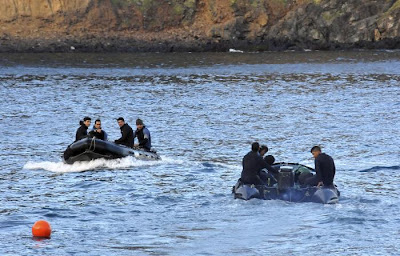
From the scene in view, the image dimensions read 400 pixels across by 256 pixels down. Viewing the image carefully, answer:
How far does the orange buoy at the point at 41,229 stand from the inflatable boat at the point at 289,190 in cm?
598

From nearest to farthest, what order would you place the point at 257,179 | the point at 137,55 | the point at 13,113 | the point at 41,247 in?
the point at 41,247
the point at 257,179
the point at 13,113
the point at 137,55

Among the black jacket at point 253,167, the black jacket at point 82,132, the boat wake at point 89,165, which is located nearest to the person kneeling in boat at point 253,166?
the black jacket at point 253,167

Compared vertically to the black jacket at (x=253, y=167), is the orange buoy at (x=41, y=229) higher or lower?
lower

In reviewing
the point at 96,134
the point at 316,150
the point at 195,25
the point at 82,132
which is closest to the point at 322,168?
the point at 316,150

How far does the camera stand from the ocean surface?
2202cm

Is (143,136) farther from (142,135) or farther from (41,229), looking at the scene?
(41,229)

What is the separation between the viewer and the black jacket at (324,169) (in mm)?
25016

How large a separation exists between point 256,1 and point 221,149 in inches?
3208

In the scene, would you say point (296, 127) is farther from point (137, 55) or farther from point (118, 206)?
point (137, 55)

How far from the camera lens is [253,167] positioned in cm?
2559

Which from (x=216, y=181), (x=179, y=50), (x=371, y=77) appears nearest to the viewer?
(x=216, y=181)

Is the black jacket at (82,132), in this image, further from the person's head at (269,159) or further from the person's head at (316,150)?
the person's head at (316,150)

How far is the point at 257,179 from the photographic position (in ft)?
84.3

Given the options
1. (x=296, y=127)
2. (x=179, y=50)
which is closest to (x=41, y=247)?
(x=296, y=127)
